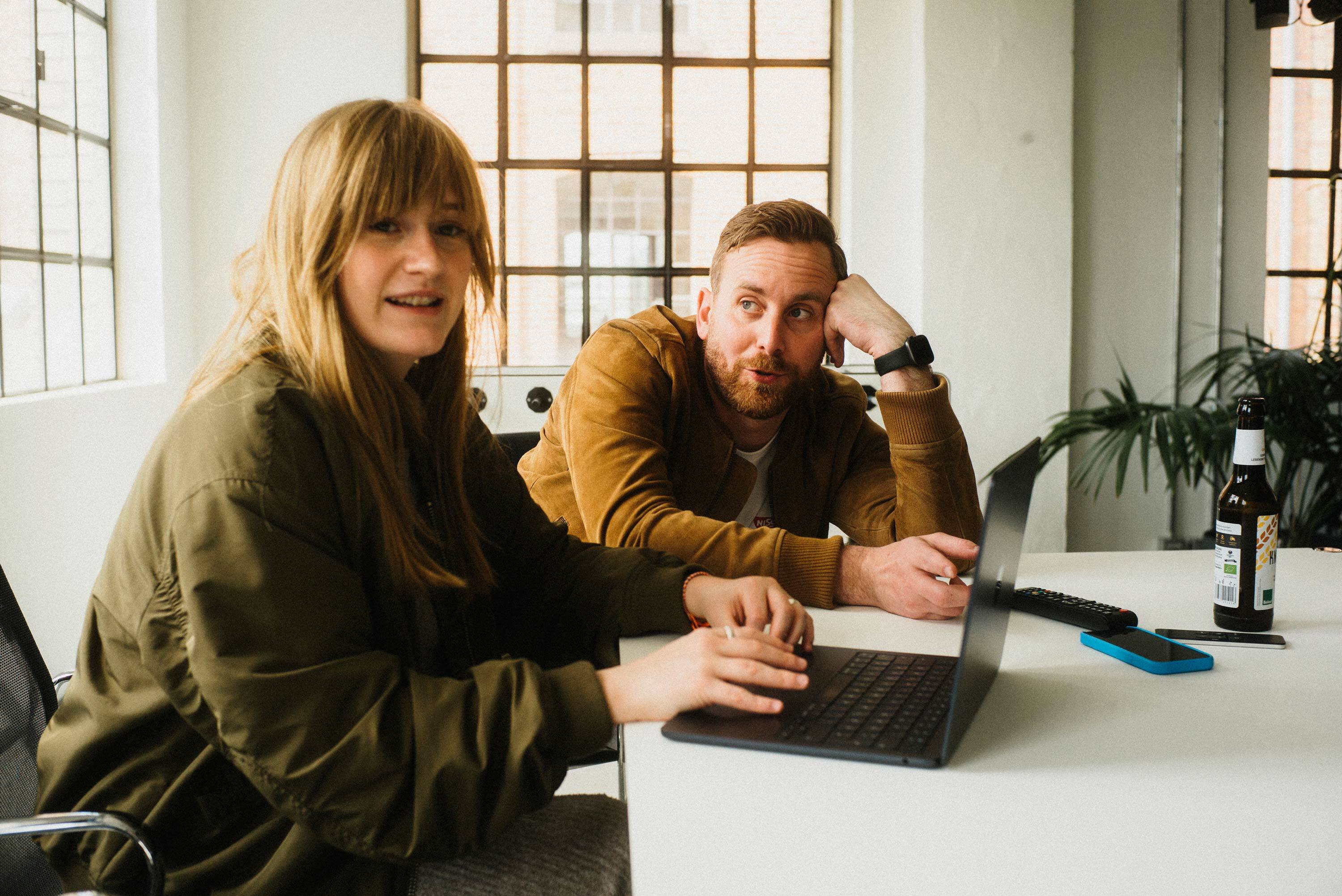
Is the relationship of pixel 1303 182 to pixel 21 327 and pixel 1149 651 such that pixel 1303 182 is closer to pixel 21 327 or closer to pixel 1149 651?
pixel 1149 651

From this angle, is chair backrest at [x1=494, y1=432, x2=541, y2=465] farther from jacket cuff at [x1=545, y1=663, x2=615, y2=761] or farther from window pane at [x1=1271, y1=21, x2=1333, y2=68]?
window pane at [x1=1271, y1=21, x2=1333, y2=68]

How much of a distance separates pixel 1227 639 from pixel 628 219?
11.1 feet

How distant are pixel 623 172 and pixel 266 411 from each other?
352 centimetres

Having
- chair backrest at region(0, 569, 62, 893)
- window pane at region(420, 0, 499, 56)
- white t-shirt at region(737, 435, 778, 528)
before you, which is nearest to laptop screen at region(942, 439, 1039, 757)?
white t-shirt at region(737, 435, 778, 528)

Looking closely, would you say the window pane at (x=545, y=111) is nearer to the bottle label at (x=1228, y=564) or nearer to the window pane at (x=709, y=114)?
the window pane at (x=709, y=114)

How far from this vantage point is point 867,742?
2.82 ft

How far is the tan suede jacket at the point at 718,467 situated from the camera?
150cm

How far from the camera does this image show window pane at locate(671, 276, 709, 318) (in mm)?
4312

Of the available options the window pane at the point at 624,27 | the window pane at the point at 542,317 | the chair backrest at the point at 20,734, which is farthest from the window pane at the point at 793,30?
the chair backrest at the point at 20,734

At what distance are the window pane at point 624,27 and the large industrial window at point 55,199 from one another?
1.75 m

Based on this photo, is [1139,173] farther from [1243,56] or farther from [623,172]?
[623,172]

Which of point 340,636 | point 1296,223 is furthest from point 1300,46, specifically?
point 340,636

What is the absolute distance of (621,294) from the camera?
4.31 meters

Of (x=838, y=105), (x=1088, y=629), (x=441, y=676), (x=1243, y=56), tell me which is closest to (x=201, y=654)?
(x=441, y=676)
